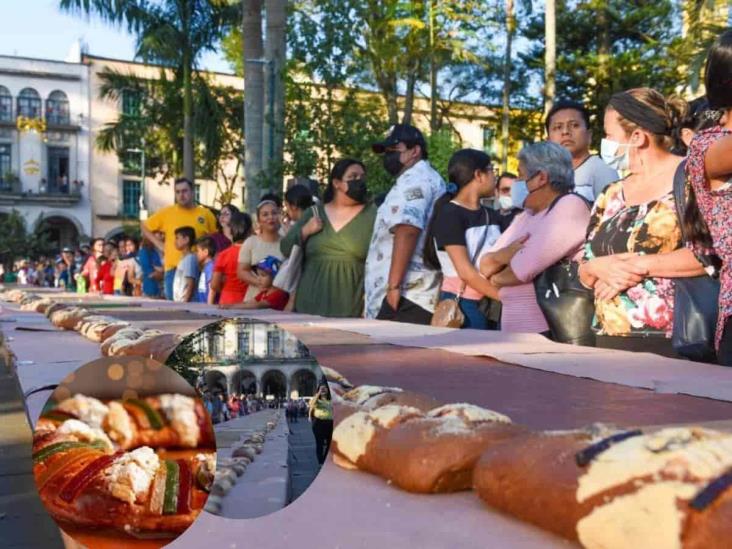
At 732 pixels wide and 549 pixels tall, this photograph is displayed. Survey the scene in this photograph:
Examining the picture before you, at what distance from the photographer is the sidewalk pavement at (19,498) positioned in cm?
264

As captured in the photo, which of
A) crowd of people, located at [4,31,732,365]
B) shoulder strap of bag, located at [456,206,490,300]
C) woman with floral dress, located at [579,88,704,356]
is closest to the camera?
crowd of people, located at [4,31,732,365]

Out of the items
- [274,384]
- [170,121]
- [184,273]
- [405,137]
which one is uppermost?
[170,121]

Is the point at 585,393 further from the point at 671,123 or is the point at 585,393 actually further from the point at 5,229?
the point at 5,229

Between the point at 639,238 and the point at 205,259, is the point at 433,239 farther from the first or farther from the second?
the point at 205,259

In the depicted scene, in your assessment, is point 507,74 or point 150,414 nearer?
point 150,414

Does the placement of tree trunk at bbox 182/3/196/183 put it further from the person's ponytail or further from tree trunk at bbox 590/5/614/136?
the person's ponytail

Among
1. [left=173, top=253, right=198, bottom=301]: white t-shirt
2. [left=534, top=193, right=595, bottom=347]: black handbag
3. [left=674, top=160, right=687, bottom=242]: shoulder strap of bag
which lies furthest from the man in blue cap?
[left=173, top=253, right=198, bottom=301]: white t-shirt

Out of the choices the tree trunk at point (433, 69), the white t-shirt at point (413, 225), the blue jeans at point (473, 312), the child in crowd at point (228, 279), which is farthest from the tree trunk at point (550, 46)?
the blue jeans at point (473, 312)

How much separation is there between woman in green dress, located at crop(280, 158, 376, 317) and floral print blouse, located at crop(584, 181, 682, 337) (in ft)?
6.71

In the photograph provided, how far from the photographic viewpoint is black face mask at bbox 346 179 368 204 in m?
4.84

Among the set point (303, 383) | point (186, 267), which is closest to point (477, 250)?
point (303, 383)

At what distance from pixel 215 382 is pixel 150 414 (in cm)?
8

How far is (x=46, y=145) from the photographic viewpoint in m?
42.9

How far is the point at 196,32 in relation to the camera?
19.9m
